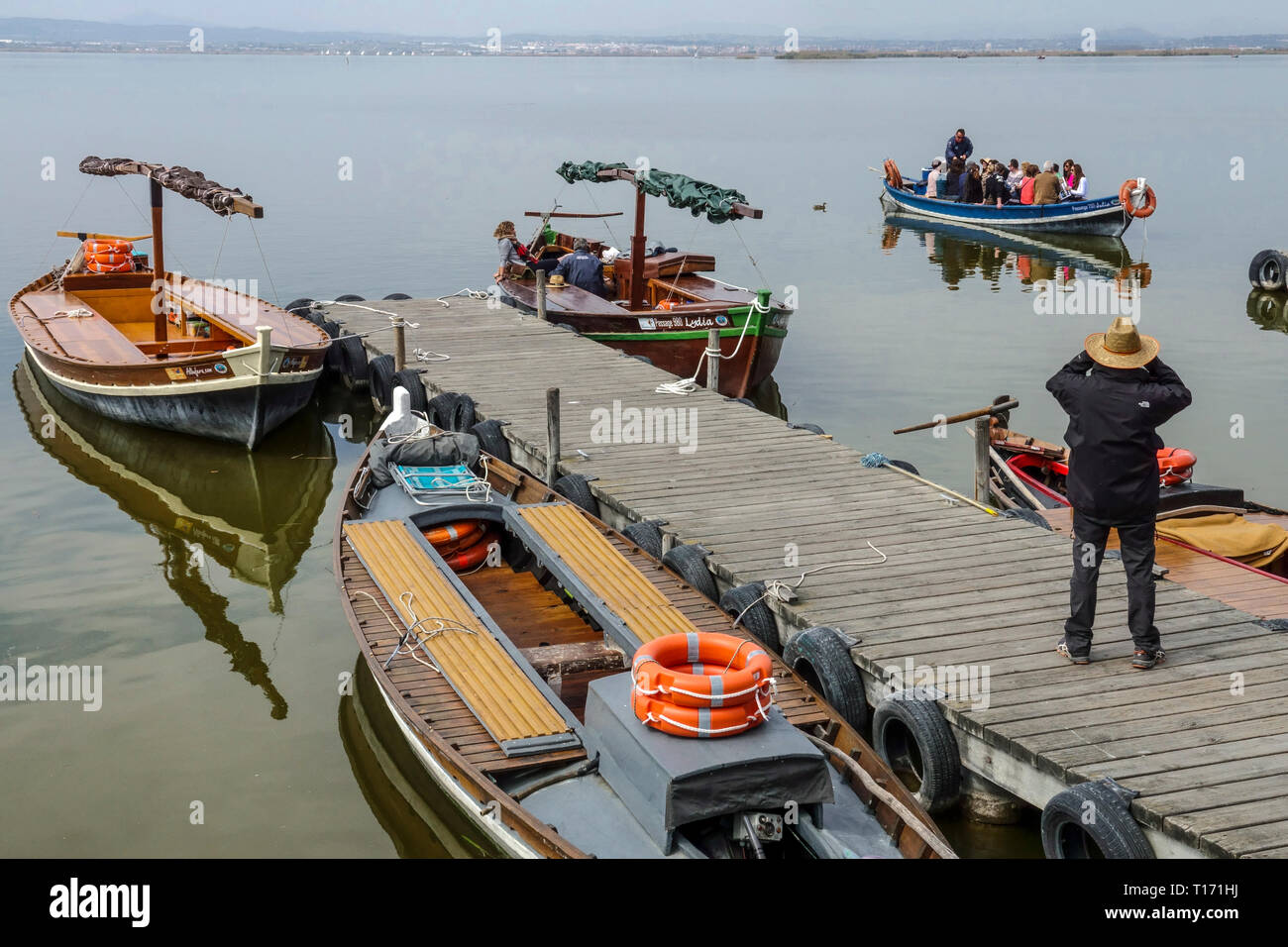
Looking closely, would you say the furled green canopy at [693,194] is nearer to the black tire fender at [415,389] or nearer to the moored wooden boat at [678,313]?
the moored wooden boat at [678,313]

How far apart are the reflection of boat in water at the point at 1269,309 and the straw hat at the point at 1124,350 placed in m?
19.1

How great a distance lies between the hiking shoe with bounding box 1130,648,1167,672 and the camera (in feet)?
29.6

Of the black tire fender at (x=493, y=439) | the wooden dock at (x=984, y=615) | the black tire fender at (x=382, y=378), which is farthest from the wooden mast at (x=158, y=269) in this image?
the black tire fender at (x=493, y=439)

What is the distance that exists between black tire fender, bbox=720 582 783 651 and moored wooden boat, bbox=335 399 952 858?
0.21 m

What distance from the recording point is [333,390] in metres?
20.7

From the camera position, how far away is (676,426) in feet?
51.4

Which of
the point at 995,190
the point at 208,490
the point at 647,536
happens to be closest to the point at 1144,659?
the point at 647,536

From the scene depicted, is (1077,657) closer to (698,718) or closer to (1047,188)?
(698,718)

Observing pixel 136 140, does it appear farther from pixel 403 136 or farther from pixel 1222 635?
pixel 1222 635

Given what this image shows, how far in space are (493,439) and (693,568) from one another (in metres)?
5.00

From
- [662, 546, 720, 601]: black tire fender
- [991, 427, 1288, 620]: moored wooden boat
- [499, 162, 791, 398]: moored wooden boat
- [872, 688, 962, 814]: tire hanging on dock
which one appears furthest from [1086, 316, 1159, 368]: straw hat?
[499, 162, 791, 398]: moored wooden boat

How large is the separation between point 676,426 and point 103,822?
820 centimetres

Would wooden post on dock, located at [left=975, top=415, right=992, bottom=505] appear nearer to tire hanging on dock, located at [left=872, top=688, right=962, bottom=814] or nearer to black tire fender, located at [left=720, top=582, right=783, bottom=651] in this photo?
black tire fender, located at [left=720, top=582, right=783, bottom=651]
